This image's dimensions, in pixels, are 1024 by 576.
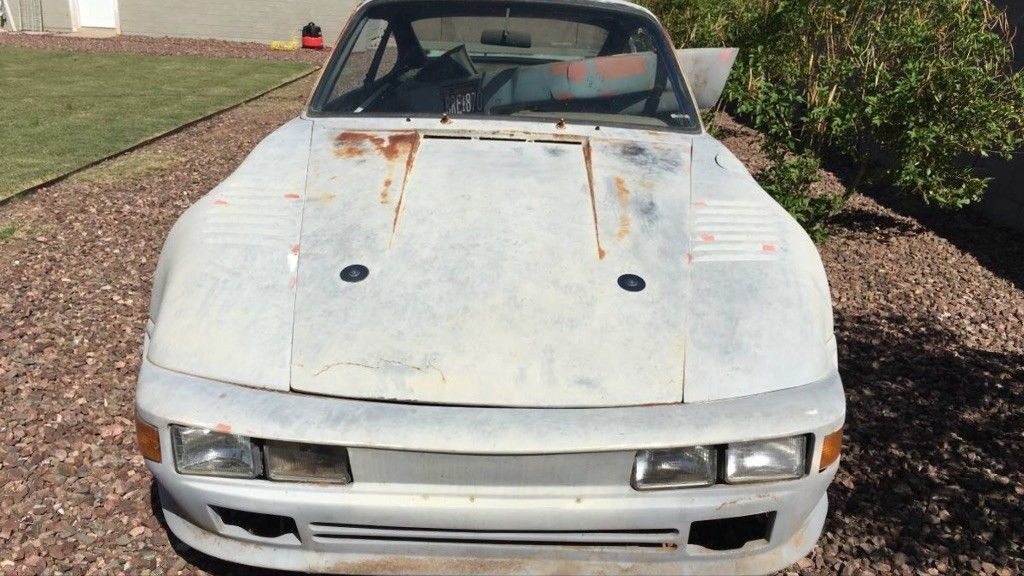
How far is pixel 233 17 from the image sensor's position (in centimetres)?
2011

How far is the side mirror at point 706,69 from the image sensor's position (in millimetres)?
3668

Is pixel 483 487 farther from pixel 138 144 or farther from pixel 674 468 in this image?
pixel 138 144

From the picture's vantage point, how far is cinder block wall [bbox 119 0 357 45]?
19906 millimetres

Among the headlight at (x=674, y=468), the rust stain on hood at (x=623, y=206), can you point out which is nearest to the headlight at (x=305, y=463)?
the headlight at (x=674, y=468)

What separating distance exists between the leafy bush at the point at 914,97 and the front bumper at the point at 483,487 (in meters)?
3.95

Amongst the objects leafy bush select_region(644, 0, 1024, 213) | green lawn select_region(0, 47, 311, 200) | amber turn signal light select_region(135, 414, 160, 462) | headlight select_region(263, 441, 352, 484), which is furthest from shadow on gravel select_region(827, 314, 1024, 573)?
green lawn select_region(0, 47, 311, 200)

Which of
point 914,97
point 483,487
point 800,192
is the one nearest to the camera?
point 483,487

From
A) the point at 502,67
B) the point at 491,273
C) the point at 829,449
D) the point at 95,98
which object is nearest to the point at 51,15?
the point at 95,98

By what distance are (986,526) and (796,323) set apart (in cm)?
134

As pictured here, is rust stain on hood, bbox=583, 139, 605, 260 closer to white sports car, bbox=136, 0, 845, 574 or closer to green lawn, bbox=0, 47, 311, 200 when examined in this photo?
white sports car, bbox=136, 0, 845, 574

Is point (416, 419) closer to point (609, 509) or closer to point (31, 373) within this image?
point (609, 509)

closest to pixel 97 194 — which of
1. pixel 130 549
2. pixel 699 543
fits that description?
pixel 130 549

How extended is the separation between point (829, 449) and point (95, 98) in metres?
11.2

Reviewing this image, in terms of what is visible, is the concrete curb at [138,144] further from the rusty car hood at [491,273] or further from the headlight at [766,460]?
the headlight at [766,460]
